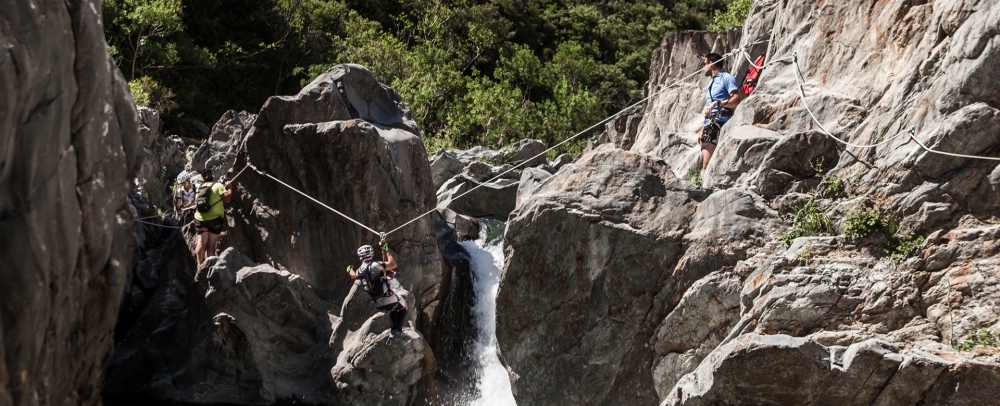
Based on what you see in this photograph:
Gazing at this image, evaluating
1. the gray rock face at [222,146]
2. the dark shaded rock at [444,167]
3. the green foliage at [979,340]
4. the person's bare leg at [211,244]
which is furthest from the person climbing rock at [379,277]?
the dark shaded rock at [444,167]

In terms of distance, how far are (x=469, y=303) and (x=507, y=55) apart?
28017 mm

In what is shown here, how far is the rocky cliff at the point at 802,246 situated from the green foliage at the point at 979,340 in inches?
1.3

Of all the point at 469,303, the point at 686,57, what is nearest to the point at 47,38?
the point at 469,303

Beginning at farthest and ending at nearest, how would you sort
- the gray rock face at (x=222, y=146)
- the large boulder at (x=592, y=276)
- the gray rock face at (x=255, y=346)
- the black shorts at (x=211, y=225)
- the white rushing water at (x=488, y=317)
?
the gray rock face at (x=222, y=146) → the black shorts at (x=211, y=225) → the white rushing water at (x=488, y=317) → the gray rock face at (x=255, y=346) → the large boulder at (x=592, y=276)

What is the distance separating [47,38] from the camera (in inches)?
363

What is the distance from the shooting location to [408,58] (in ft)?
130

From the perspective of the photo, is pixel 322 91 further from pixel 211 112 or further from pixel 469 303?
pixel 211 112

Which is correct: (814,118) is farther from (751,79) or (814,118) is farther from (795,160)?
(751,79)

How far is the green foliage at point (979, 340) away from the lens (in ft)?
32.2

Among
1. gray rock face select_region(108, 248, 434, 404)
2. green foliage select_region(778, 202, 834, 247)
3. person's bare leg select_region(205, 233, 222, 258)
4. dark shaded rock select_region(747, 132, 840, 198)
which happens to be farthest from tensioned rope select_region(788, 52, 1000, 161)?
person's bare leg select_region(205, 233, 222, 258)

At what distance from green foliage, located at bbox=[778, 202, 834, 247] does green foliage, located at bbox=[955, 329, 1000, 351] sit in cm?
227

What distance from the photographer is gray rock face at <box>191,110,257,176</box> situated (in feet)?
79.1

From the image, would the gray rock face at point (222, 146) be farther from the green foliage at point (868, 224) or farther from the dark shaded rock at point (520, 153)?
the green foliage at point (868, 224)

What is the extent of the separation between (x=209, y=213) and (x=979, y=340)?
13.4 m
